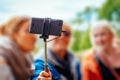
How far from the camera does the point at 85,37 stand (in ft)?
4.99

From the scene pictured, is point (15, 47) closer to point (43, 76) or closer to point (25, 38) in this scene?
point (25, 38)

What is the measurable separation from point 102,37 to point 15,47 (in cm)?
39

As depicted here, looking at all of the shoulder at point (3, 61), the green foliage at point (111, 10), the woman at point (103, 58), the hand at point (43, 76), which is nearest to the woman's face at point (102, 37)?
the woman at point (103, 58)

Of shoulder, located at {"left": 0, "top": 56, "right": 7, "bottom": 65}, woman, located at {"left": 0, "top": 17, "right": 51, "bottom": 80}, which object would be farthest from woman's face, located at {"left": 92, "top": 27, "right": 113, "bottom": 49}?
shoulder, located at {"left": 0, "top": 56, "right": 7, "bottom": 65}

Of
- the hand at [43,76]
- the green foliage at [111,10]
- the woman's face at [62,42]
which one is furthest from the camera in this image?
the green foliage at [111,10]

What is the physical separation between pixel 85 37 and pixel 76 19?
0.10 meters

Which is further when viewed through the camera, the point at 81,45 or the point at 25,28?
the point at 81,45

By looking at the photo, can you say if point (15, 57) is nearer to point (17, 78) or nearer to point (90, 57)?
point (17, 78)

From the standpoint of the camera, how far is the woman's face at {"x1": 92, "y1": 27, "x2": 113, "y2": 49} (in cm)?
139

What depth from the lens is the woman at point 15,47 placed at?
1.06 metres

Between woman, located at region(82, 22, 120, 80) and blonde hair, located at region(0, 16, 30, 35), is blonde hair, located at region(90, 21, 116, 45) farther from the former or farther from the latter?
blonde hair, located at region(0, 16, 30, 35)

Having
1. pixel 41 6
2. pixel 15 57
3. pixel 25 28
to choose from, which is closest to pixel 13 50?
pixel 15 57

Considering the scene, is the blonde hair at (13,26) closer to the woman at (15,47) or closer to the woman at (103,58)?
the woman at (15,47)

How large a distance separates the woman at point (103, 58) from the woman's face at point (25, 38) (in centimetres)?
31
